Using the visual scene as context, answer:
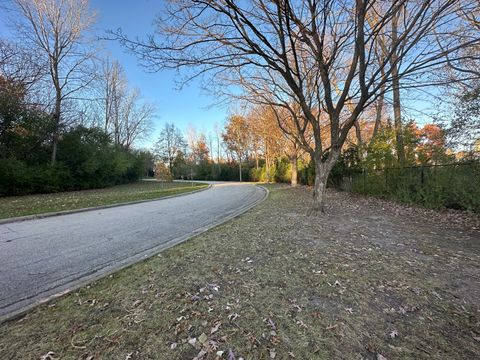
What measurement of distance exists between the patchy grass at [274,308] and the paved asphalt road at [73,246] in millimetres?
528

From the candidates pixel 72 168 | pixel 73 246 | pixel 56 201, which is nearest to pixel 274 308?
pixel 73 246

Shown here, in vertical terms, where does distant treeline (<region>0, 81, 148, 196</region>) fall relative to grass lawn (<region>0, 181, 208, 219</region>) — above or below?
above

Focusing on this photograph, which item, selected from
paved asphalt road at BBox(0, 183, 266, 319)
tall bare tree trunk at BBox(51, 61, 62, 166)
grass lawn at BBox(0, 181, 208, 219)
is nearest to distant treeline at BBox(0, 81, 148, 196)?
tall bare tree trunk at BBox(51, 61, 62, 166)

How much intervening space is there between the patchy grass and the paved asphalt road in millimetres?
528

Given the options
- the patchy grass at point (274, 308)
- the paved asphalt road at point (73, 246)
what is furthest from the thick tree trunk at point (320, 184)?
the paved asphalt road at point (73, 246)

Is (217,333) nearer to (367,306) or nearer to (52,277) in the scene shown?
(367,306)

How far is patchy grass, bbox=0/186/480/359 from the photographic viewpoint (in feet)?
6.33

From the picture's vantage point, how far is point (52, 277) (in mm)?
3340

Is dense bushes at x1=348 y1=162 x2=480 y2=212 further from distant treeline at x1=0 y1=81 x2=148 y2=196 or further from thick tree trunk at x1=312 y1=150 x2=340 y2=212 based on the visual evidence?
distant treeline at x1=0 y1=81 x2=148 y2=196

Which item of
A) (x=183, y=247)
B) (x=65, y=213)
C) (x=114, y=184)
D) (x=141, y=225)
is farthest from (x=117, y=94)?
(x=183, y=247)

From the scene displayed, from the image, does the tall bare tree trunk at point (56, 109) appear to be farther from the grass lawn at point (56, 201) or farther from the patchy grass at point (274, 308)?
the patchy grass at point (274, 308)

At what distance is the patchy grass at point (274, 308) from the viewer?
193 cm

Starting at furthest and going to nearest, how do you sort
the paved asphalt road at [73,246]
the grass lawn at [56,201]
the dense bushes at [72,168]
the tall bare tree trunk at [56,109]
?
the tall bare tree trunk at [56,109] → the dense bushes at [72,168] → the grass lawn at [56,201] → the paved asphalt road at [73,246]

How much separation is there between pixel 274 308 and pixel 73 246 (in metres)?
4.53
